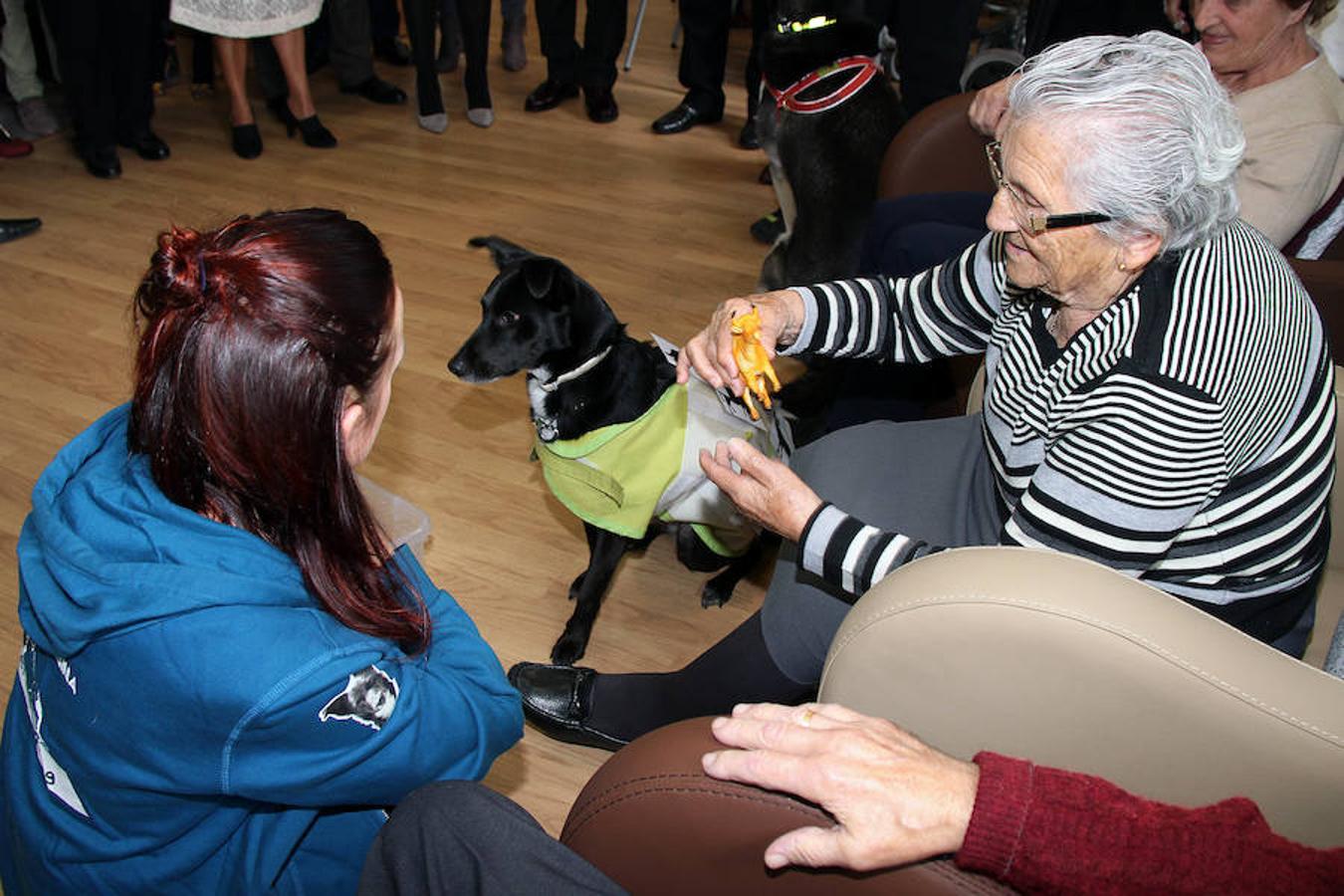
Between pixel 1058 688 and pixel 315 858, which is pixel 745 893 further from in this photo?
pixel 315 858

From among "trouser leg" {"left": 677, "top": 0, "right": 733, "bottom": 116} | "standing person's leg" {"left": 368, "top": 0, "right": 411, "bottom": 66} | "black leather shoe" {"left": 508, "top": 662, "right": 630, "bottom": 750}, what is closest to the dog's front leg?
"black leather shoe" {"left": 508, "top": 662, "right": 630, "bottom": 750}

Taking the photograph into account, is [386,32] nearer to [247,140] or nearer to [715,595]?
[247,140]

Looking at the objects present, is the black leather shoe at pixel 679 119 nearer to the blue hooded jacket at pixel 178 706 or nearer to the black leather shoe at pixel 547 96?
the black leather shoe at pixel 547 96

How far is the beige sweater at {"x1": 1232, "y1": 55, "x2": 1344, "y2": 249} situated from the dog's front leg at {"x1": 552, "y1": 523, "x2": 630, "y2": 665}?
1281 mm

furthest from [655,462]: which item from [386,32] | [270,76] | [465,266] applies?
[386,32]

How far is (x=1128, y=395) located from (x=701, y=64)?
3.29 metres

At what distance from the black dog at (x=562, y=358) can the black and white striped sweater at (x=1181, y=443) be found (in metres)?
0.61

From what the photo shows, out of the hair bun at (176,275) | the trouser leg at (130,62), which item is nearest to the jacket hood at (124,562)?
the hair bun at (176,275)

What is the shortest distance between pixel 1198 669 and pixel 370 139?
12.2ft

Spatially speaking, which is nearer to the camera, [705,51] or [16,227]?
[16,227]

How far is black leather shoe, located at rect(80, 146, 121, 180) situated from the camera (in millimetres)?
3490

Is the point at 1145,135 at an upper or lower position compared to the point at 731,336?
upper

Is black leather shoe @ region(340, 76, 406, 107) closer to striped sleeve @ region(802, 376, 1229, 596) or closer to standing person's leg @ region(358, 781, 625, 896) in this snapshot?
striped sleeve @ region(802, 376, 1229, 596)

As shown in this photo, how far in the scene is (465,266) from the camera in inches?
123
